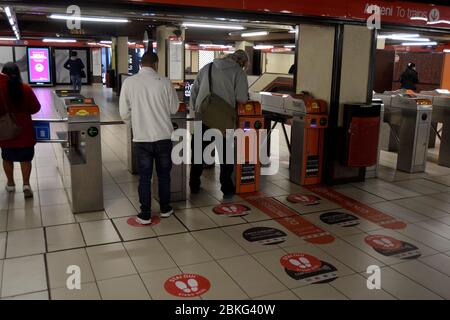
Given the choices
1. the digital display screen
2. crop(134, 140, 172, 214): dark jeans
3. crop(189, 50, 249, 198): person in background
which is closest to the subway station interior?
crop(189, 50, 249, 198): person in background

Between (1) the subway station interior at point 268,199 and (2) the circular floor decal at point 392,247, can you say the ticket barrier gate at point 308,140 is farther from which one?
(2) the circular floor decal at point 392,247

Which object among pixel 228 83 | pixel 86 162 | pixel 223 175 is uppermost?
pixel 228 83

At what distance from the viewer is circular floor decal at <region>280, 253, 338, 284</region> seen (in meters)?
2.92

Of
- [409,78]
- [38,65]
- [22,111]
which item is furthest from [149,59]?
[38,65]

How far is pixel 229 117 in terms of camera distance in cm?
440

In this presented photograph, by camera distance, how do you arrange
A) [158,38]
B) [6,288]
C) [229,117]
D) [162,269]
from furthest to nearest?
1. [158,38]
2. [229,117]
3. [162,269]
4. [6,288]

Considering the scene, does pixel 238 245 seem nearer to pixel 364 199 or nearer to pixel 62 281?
pixel 62 281

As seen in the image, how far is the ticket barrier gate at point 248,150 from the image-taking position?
4.61 meters

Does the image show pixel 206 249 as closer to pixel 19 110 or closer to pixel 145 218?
pixel 145 218

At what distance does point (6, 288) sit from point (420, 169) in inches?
208

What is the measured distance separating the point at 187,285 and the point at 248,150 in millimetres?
2173

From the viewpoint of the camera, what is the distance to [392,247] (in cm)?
345

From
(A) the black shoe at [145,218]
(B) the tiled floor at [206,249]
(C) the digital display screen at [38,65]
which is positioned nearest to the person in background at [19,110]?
(B) the tiled floor at [206,249]
